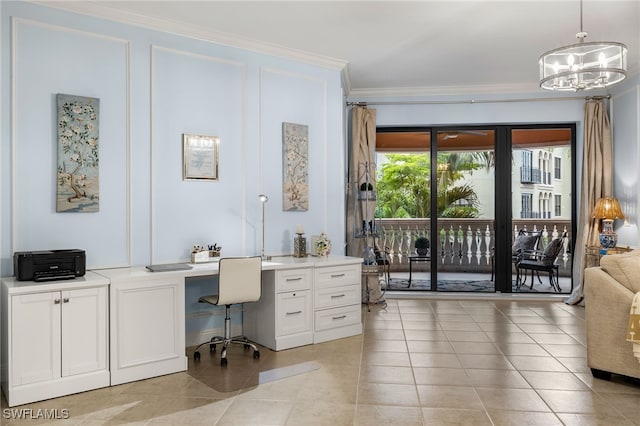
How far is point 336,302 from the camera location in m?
4.43

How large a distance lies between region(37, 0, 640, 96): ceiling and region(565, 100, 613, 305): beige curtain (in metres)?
0.76

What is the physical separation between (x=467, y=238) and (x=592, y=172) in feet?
5.92

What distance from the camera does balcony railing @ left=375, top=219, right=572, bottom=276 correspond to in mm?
6579

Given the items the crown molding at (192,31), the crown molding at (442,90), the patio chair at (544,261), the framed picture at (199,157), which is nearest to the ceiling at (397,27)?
the crown molding at (192,31)

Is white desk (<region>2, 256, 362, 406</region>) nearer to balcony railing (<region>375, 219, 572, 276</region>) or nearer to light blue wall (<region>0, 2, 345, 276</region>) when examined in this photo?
light blue wall (<region>0, 2, 345, 276</region>)

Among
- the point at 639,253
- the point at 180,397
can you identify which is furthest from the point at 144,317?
the point at 639,253

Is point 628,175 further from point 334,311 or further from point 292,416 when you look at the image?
point 292,416

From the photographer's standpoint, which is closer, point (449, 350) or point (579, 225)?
point (449, 350)

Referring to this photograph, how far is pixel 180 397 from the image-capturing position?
3.04 meters

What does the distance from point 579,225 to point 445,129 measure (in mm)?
2207

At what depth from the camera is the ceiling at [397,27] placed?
3830 millimetres

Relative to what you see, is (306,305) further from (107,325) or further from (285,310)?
(107,325)

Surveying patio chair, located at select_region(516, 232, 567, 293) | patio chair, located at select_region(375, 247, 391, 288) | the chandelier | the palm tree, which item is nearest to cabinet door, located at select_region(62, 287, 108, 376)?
the chandelier

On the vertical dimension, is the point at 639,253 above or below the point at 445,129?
below
